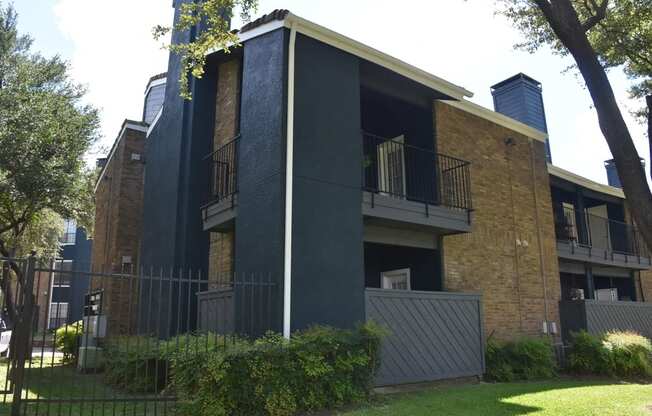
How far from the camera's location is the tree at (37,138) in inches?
592

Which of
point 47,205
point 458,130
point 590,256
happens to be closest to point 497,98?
point 590,256

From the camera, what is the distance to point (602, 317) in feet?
44.6

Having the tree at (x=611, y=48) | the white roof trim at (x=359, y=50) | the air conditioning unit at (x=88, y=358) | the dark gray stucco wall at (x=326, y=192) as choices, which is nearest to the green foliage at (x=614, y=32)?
the tree at (x=611, y=48)

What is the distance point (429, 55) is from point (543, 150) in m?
4.74

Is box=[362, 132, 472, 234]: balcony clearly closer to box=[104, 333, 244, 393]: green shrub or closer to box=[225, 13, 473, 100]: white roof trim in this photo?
box=[225, 13, 473, 100]: white roof trim

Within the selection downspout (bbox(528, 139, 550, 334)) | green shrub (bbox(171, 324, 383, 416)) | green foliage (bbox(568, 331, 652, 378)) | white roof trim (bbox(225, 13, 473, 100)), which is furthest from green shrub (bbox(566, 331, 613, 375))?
green shrub (bbox(171, 324, 383, 416))

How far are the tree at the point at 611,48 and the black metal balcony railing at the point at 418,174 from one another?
3.46 meters

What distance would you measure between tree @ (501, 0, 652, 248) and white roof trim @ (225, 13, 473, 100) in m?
2.35

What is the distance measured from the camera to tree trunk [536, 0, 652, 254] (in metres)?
7.12

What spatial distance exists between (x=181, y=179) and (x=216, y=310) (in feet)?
12.4

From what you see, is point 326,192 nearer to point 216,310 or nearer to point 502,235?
point 216,310

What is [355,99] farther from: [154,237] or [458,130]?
[154,237]

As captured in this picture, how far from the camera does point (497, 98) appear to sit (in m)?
19.7

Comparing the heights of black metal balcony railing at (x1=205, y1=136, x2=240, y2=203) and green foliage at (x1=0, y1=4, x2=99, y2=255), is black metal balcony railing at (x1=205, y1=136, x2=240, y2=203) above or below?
below
